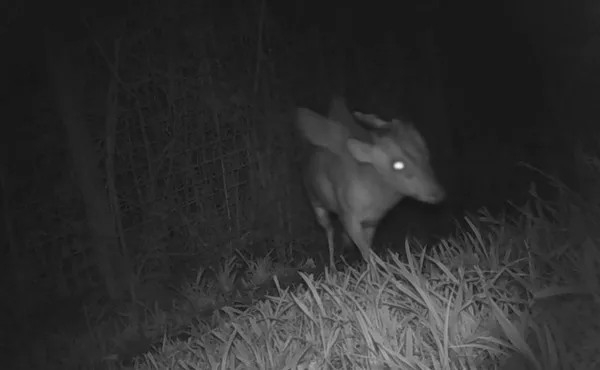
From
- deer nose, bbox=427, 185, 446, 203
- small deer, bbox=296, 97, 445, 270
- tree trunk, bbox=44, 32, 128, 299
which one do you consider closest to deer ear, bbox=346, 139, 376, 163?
small deer, bbox=296, 97, 445, 270

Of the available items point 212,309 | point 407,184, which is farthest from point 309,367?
point 407,184

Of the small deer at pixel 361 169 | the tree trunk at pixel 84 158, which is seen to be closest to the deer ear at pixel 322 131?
Answer: the small deer at pixel 361 169

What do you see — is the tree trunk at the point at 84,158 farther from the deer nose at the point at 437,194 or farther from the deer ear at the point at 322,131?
the deer nose at the point at 437,194

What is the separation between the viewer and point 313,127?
133cm

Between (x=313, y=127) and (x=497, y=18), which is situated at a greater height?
(x=497, y=18)

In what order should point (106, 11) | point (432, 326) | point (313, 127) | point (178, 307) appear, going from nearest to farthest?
point (432, 326)
point (106, 11)
point (178, 307)
point (313, 127)

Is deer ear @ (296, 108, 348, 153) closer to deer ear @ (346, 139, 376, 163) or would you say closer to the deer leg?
deer ear @ (346, 139, 376, 163)

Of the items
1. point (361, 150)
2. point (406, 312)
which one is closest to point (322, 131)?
point (361, 150)

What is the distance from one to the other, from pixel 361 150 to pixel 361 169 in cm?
8

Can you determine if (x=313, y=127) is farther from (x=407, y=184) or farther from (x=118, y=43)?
(x=118, y=43)

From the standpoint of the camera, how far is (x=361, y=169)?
133 cm

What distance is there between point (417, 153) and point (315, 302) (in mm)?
341

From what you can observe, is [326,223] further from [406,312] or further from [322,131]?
[406,312]

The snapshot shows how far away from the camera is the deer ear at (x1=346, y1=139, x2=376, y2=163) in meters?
1.25
